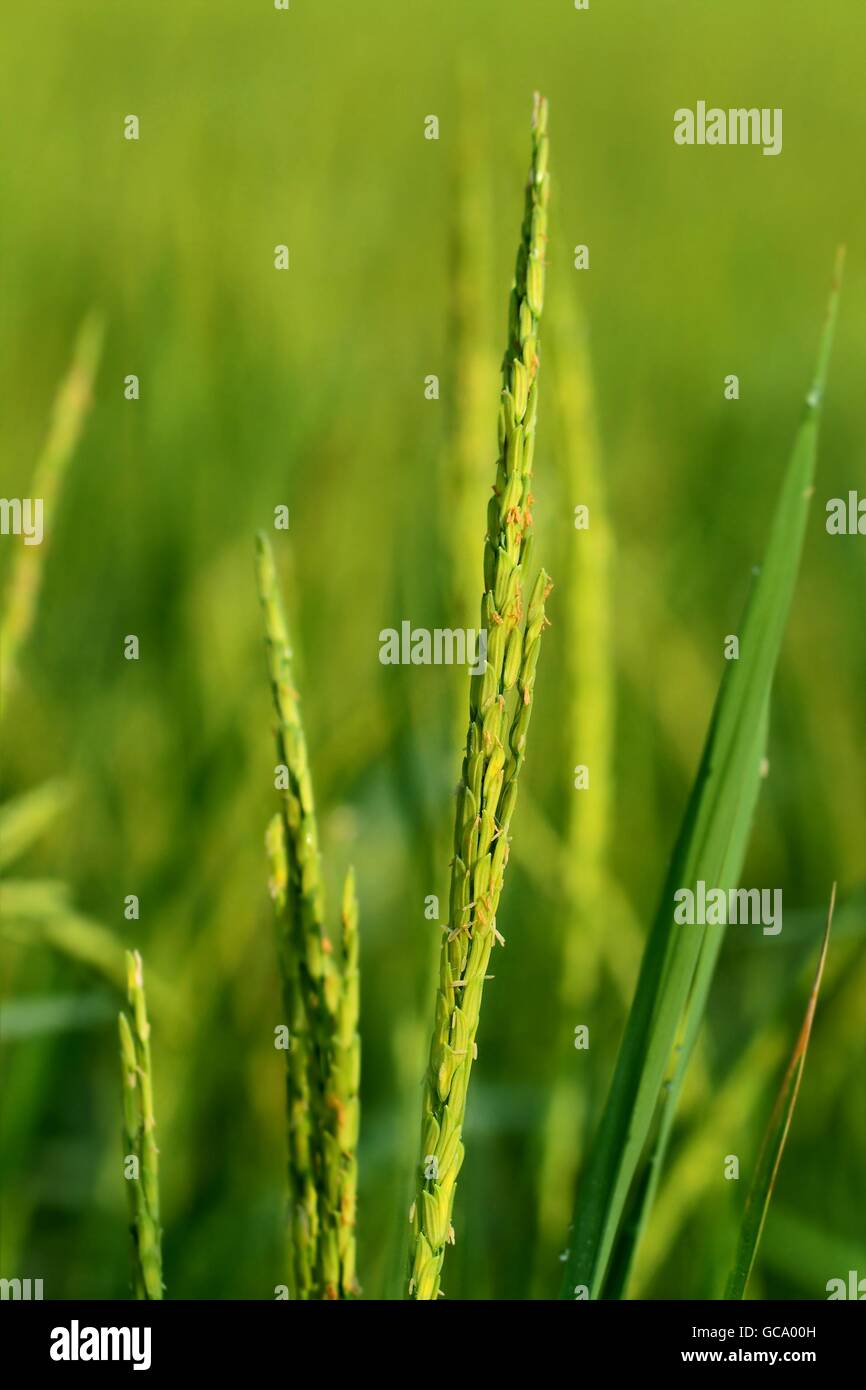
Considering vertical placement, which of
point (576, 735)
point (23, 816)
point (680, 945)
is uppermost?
point (576, 735)

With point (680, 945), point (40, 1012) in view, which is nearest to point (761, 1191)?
point (680, 945)

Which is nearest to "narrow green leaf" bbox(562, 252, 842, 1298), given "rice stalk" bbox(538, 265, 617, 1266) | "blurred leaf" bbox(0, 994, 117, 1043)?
"rice stalk" bbox(538, 265, 617, 1266)

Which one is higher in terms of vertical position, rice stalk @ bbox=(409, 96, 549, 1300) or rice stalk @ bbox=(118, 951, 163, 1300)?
rice stalk @ bbox=(409, 96, 549, 1300)

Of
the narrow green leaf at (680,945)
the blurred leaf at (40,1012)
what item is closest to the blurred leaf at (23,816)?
the blurred leaf at (40,1012)

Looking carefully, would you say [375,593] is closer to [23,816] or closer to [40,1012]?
[40,1012]

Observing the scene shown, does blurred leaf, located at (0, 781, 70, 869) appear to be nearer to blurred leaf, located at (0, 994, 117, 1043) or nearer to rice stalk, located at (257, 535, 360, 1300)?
blurred leaf, located at (0, 994, 117, 1043)
